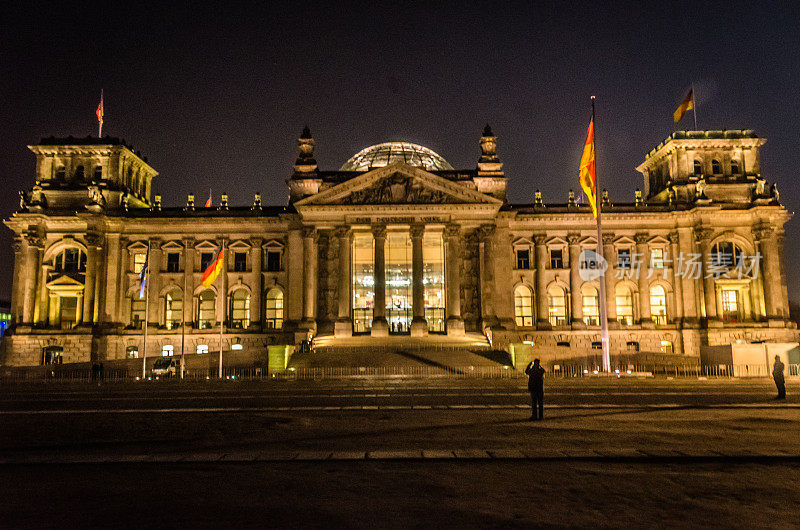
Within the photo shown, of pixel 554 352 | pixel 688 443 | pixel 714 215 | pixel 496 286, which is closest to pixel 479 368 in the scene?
pixel 554 352

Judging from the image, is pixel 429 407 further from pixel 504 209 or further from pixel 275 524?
pixel 504 209

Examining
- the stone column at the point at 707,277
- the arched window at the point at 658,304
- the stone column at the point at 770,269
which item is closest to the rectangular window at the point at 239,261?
the arched window at the point at 658,304

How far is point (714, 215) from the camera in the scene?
67.6m

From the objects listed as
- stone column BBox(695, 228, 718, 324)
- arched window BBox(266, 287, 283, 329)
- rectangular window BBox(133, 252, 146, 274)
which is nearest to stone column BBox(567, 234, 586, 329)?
stone column BBox(695, 228, 718, 324)

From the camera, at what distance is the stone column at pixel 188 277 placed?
228 feet

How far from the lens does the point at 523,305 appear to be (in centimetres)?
7019

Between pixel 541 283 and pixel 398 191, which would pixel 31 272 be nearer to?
pixel 398 191

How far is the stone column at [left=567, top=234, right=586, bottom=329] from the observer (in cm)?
6862

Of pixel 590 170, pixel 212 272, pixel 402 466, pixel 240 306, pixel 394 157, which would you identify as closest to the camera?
pixel 402 466

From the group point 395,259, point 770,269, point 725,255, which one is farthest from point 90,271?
point 770,269

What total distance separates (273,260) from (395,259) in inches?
540

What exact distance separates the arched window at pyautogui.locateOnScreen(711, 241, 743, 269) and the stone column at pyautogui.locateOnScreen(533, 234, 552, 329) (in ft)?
57.6

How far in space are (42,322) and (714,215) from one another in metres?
71.3

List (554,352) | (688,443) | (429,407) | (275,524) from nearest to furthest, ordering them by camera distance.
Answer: (275,524) < (688,443) < (429,407) < (554,352)
